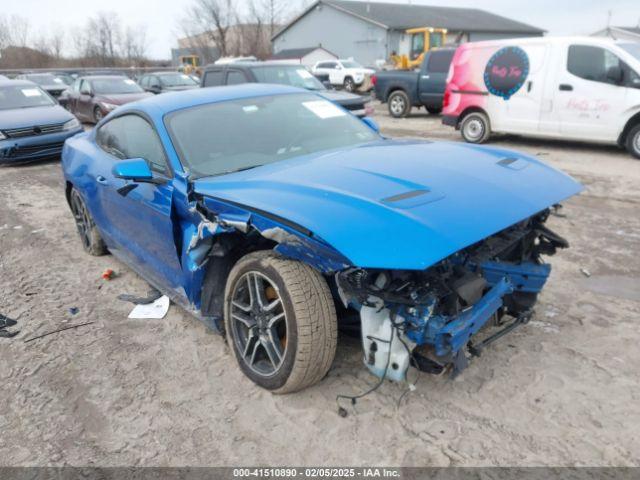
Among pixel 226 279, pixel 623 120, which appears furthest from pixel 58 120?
pixel 623 120

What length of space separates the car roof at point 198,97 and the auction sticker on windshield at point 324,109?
0.81 feet

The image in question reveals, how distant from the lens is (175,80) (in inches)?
666

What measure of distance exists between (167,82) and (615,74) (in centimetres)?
1330

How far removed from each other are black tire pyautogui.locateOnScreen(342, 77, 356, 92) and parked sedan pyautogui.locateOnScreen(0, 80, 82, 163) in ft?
60.7

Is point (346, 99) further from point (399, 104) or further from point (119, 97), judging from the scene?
point (119, 97)

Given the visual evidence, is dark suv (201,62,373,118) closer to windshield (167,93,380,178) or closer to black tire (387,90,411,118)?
black tire (387,90,411,118)

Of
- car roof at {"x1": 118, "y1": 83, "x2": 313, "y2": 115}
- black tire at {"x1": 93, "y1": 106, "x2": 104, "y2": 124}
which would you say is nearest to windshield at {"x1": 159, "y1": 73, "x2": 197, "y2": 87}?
black tire at {"x1": 93, "y1": 106, "x2": 104, "y2": 124}

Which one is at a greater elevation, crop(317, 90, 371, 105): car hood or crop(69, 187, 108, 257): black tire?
crop(317, 90, 371, 105): car hood

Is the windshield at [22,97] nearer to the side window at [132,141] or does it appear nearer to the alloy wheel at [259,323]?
the side window at [132,141]

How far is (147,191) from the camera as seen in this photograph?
11.0ft

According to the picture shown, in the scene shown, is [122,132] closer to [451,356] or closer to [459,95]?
[451,356]

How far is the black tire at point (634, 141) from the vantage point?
834cm

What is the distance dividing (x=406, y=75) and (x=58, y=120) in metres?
9.49

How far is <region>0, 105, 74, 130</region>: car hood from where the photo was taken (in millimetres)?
9641
